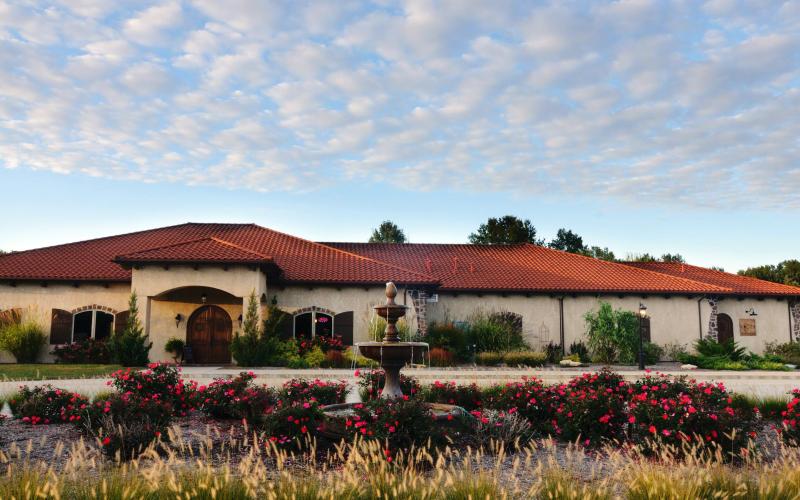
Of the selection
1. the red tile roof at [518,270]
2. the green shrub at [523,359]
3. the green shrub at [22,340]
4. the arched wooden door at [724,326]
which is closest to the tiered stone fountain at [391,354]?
the green shrub at [523,359]

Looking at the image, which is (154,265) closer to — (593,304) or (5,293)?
(5,293)

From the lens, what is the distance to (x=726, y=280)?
1131 inches

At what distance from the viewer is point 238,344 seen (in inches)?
798

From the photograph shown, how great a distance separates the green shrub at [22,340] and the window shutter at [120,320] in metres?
2.39

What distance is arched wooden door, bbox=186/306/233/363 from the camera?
2239 centimetres

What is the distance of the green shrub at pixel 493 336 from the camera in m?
23.0

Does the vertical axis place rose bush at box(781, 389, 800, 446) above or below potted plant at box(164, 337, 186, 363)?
below

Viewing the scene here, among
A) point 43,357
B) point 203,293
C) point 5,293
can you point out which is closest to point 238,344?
point 203,293

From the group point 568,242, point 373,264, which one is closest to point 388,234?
point 568,242

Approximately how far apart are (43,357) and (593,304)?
68.3 feet

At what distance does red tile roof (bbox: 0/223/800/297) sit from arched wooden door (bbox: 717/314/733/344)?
1.31 m

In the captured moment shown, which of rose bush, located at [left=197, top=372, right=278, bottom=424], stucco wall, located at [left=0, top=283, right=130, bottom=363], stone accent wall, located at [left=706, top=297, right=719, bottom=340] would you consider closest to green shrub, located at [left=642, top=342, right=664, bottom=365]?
stone accent wall, located at [left=706, top=297, right=719, bottom=340]

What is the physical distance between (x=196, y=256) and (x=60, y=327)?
247 inches

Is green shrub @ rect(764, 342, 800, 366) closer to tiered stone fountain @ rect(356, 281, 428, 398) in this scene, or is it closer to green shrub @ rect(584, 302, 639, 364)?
green shrub @ rect(584, 302, 639, 364)
